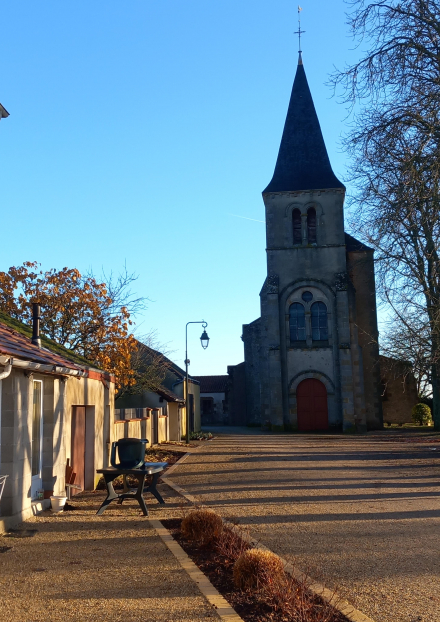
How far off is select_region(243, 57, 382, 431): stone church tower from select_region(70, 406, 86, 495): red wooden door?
24087mm

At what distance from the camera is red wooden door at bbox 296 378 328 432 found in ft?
121

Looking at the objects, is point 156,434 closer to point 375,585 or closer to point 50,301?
point 50,301

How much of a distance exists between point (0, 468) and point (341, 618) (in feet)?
18.3

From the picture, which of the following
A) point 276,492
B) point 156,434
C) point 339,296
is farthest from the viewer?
point 339,296

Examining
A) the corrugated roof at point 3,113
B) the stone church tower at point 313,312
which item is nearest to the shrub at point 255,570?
the corrugated roof at point 3,113

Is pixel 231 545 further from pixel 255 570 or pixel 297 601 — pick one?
pixel 297 601

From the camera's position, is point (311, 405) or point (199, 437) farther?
point (311, 405)

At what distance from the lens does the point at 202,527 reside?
777cm

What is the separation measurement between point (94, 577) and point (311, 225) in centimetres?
3445

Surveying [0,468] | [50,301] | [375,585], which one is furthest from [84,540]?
[50,301]

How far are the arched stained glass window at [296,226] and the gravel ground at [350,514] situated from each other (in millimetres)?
20099

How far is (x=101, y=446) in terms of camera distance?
14594 millimetres

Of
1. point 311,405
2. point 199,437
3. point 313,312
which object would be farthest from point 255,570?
point 313,312

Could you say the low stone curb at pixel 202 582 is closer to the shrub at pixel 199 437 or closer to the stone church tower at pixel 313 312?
the shrub at pixel 199 437
